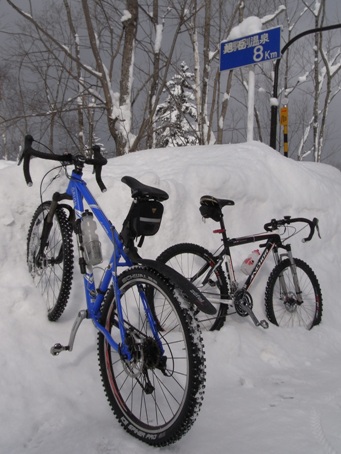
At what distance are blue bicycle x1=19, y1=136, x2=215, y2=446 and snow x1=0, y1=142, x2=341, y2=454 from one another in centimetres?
Result: 18

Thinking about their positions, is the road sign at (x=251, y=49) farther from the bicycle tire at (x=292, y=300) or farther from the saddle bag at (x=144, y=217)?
the saddle bag at (x=144, y=217)

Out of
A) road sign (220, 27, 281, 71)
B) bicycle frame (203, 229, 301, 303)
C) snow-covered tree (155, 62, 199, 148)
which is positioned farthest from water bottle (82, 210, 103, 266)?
snow-covered tree (155, 62, 199, 148)

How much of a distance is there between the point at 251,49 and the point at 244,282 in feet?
12.1

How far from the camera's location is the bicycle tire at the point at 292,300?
4.03m

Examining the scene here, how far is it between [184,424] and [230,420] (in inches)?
23.2

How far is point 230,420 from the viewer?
7.63 feet

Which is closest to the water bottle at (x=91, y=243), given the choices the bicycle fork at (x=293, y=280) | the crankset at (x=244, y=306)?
the crankset at (x=244, y=306)

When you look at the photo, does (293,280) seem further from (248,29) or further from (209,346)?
(248,29)

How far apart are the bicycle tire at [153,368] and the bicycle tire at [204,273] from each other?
39.7 inches

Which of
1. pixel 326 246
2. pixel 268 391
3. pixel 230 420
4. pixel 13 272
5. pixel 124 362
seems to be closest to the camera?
pixel 124 362

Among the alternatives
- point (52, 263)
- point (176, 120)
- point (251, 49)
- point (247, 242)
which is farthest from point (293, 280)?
point (176, 120)

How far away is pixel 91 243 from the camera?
2.46m

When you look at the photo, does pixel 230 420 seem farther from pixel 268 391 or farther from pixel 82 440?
pixel 82 440

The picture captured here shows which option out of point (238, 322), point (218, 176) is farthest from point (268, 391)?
point (218, 176)
